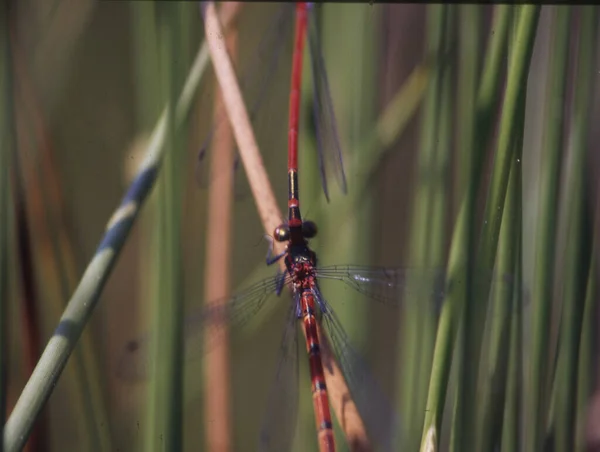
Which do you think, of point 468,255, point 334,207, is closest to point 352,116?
point 334,207

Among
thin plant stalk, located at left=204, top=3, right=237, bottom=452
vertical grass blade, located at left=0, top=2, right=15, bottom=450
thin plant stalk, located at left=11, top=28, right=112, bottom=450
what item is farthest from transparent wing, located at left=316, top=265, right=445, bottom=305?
vertical grass blade, located at left=0, top=2, right=15, bottom=450

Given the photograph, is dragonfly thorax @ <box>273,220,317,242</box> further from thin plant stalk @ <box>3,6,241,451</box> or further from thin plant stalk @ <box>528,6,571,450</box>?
thin plant stalk @ <box>528,6,571,450</box>

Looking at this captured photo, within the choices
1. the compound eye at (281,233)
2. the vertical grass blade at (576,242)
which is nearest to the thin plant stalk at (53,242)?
the compound eye at (281,233)

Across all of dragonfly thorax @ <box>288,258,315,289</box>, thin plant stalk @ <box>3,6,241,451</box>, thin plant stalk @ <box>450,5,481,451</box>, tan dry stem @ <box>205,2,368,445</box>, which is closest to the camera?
thin plant stalk @ <box>3,6,241,451</box>

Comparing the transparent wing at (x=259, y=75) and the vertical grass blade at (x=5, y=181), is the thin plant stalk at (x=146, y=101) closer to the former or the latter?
the transparent wing at (x=259, y=75)

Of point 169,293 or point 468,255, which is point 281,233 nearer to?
point 169,293

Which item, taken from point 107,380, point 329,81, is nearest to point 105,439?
point 107,380
